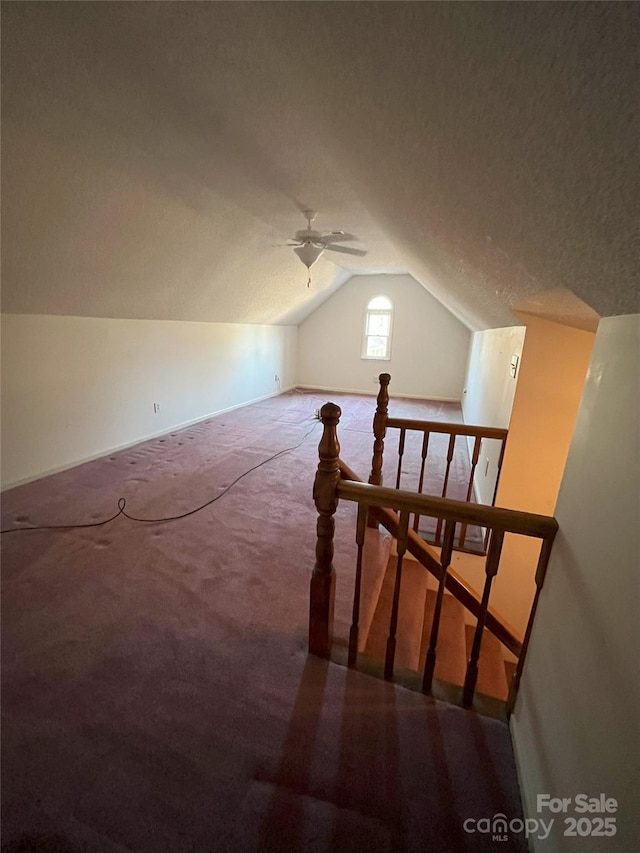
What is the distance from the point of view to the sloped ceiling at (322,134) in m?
0.58

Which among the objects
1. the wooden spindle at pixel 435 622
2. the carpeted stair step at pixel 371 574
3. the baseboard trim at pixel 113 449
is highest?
the wooden spindle at pixel 435 622

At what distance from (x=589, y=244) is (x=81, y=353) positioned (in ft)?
11.9

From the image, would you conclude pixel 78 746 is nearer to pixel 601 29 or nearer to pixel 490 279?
pixel 601 29

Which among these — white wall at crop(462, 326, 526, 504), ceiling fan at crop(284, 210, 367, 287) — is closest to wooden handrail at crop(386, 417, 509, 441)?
white wall at crop(462, 326, 526, 504)

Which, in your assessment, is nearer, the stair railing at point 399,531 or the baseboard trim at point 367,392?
the stair railing at point 399,531

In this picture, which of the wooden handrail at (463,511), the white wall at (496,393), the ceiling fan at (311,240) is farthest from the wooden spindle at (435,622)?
the ceiling fan at (311,240)

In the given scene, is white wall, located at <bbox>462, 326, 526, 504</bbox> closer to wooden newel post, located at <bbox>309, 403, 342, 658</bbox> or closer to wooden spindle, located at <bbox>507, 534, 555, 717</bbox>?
wooden spindle, located at <bbox>507, 534, 555, 717</bbox>

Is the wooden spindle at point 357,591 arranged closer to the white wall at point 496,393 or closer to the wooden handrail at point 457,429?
the wooden handrail at point 457,429

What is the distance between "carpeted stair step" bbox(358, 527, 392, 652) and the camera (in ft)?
5.72

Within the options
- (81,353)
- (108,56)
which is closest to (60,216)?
(108,56)

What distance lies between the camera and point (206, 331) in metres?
4.87

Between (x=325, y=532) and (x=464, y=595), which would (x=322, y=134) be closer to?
(x=325, y=532)

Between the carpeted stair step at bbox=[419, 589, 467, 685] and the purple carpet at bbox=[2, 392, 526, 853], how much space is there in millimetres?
663

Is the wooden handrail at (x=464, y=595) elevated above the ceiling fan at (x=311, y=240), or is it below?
below
